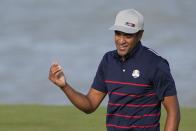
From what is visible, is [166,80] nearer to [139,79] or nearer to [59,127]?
[139,79]

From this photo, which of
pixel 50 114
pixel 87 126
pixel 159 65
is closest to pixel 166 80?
pixel 159 65

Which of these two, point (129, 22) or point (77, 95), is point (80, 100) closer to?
point (77, 95)

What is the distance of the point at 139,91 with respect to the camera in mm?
5359

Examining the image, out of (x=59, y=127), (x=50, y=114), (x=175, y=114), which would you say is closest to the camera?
(x=175, y=114)

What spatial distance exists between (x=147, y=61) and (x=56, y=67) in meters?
0.62

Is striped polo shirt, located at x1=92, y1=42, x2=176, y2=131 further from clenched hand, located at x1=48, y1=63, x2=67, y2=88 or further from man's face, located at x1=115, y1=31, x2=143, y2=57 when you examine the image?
clenched hand, located at x1=48, y1=63, x2=67, y2=88

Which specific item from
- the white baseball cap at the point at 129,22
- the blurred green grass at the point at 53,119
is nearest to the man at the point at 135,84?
the white baseball cap at the point at 129,22

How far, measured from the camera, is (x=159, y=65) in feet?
17.5

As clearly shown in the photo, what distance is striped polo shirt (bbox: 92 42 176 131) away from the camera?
17.6 feet

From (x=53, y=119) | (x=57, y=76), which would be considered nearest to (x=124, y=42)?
(x=57, y=76)

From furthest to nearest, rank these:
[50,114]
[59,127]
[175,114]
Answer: [50,114] → [59,127] → [175,114]

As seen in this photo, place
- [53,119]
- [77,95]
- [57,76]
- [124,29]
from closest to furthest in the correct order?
1. [124,29]
2. [57,76]
3. [77,95]
4. [53,119]

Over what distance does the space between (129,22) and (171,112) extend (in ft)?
2.19

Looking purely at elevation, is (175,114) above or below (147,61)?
below
